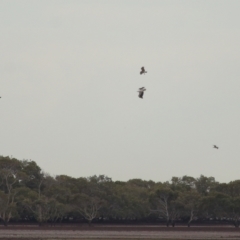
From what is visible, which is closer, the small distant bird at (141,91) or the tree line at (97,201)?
the small distant bird at (141,91)

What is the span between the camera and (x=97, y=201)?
10138cm

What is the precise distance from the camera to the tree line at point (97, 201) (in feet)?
326

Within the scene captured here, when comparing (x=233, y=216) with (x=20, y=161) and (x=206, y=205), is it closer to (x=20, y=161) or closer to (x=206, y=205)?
(x=206, y=205)

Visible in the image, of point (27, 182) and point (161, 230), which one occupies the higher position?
point (27, 182)

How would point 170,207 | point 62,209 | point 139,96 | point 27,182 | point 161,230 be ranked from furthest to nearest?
1. point 27,182
2. point 170,207
3. point 62,209
4. point 161,230
5. point 139,96

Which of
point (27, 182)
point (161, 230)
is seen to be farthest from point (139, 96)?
point (27, 182)

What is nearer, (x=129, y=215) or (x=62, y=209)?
(x=62, y=209)

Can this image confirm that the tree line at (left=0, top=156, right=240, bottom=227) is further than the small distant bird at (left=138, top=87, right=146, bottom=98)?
Yes

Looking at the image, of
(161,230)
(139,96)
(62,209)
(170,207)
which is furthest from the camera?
(170,207)

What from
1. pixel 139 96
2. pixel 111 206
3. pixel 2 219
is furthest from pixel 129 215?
pixel 139 96

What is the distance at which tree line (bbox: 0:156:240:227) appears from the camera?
99312mm

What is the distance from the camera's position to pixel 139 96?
42812 mm

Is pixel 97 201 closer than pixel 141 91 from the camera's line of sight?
No

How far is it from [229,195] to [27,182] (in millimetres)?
30067
